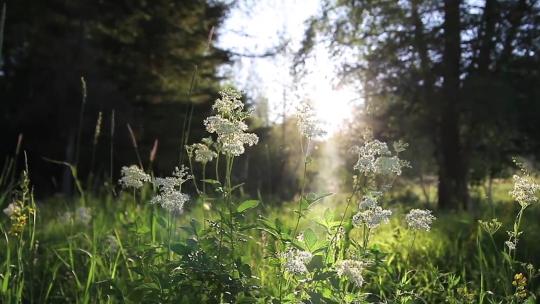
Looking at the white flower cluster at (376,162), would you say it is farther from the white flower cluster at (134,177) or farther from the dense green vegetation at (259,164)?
→ the white flower cluster at (134,177)

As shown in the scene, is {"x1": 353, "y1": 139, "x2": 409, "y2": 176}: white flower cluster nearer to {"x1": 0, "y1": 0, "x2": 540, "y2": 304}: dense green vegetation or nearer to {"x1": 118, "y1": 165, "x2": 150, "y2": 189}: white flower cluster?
{"x1": 0, "y1": 0, "x2": 540, "y2": 304}: dense green vegetation

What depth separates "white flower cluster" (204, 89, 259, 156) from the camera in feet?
6.20

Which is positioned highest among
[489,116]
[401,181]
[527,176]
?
[489,116]

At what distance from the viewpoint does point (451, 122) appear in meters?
10.5

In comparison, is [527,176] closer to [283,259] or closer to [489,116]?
[283,259]

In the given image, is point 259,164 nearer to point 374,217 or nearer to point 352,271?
point 374,217

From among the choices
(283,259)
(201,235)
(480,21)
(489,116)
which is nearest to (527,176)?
(283,259)

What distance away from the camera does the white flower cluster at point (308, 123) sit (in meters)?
1.91

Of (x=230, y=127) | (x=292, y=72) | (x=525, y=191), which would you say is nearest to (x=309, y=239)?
(x=230, y=127)

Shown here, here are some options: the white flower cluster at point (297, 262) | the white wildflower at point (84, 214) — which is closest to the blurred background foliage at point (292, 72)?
the white wildflower at point (84, 214)

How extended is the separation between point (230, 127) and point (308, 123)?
11.0 inches

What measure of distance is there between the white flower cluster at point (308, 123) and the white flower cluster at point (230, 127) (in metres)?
0.17

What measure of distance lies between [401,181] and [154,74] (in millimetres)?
6949

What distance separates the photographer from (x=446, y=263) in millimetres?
3615
